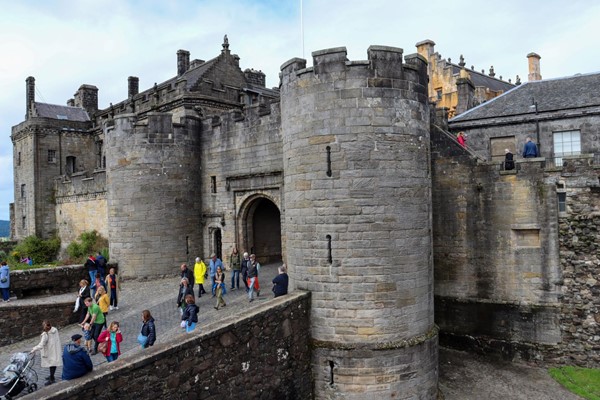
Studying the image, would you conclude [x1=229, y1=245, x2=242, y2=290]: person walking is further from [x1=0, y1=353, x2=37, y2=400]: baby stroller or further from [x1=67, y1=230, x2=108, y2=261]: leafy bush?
[x1=67, y1=230, x2=108, y2=261]: leafy bush

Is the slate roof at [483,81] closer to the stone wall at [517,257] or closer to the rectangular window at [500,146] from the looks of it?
the rectangular window at [500,146]

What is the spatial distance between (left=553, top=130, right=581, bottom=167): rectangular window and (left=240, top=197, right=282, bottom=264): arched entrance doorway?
10.3m

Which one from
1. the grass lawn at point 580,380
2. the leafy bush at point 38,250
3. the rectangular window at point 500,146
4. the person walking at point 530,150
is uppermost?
the rectangular window at point 500,146

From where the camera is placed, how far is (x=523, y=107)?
57.7 feet

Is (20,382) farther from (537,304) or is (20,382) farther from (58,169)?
(58,169)

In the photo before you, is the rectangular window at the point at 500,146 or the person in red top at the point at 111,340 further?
the rectangular window at the point at 500,146

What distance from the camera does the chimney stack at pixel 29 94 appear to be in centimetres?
3533

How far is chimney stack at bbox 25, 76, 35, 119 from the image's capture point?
1391 inches

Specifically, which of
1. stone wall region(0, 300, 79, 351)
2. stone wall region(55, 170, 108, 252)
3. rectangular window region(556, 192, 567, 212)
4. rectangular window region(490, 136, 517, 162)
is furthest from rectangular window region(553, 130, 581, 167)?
stone wall region(55, 170, 108, 252)

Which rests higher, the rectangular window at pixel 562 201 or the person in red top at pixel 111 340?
the rectangular window at pixel 562 201

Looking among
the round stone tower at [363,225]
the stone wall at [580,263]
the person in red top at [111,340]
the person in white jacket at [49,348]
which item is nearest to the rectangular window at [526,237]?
the stone wall at [580,263]

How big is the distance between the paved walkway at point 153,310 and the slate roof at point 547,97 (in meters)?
10.0

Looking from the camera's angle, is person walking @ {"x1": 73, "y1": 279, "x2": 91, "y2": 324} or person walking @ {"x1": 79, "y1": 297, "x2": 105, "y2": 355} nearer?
person walking @ {"x1": 79, "y1": 297, "x2": 105, "y2": 355}

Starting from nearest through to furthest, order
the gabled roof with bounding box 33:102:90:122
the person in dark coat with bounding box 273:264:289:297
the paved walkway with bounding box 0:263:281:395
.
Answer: the paved walkway with bounding box 0:263:281:395
the person in dark coat with bounding box 273:264:289:297
the gabled roof with bounding box 33:102:90:122
